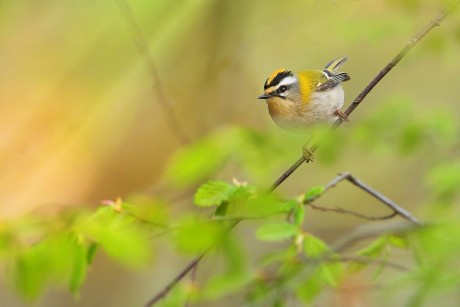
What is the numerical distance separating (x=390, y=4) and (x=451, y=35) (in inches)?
8.3

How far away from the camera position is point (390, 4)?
2.35m

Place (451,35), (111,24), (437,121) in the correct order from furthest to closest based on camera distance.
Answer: (111,24), (451,35), (437,121)

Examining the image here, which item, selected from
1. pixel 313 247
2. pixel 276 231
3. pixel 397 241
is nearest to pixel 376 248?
pixel 397 241

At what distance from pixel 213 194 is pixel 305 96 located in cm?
28

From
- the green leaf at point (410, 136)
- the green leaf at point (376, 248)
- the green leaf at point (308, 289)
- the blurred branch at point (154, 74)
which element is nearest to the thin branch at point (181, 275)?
the green leaf at point (308, 289)

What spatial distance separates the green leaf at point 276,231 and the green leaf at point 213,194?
0.37 feet

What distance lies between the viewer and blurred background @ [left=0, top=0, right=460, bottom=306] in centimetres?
241

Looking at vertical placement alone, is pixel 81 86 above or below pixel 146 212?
above

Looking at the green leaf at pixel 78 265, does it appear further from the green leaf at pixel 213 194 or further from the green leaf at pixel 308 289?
the green leaf at pixel 308 289

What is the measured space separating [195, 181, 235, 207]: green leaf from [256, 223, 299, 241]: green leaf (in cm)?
11

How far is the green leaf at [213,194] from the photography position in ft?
4.12

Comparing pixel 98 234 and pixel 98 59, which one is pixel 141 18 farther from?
pixel 98 234

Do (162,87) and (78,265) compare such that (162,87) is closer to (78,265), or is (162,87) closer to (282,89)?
(282,89)

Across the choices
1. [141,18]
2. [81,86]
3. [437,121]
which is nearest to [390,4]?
[437,121]
